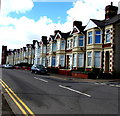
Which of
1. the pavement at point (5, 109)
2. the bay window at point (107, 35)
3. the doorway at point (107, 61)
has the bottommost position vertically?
the pavement at point (5, 109)

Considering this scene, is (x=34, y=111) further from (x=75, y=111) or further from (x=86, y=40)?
(x=86, y=40)

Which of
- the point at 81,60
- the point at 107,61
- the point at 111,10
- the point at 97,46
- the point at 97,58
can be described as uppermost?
the point at 111,10

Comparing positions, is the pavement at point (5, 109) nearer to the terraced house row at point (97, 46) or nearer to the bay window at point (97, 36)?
the terraced house row at point (97, 46)

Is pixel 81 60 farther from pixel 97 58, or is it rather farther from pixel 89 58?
pixel 97 58

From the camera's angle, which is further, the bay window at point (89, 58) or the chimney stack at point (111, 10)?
the chimney stack at point (111, 10)

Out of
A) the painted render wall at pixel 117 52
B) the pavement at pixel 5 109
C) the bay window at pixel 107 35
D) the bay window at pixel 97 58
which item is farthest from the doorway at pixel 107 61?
the pavement at pixel 5 109

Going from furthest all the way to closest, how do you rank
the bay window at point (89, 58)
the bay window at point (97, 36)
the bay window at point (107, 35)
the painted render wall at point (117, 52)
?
the bay window at point (89, 58) → the bay window at point (97, 36) → the bay window at point (107, 35) → the painted render wall at point (117, 52)

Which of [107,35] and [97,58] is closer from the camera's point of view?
[107,35]

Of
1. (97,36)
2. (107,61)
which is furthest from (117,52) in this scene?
(97,36)

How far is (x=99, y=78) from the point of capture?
26.8m

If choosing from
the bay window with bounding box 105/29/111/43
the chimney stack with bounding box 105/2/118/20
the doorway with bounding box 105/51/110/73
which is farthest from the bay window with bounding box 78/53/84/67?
the chimney stack with bounding box 105/2/118/20

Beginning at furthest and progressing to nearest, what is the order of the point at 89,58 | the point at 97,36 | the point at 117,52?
the point at 89,58, the point at 97,36, the point at 117,52

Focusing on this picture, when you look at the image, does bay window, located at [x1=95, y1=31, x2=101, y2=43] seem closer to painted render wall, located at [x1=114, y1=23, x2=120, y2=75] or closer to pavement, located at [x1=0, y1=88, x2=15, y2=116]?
painted render wall, located at [x1=114, y1=23, x2=120, y2=75]

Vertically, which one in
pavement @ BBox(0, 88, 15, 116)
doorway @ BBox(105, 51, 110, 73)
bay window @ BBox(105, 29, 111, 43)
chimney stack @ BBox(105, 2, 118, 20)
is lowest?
pavement @ BBox(0, 88, 15, 116)
